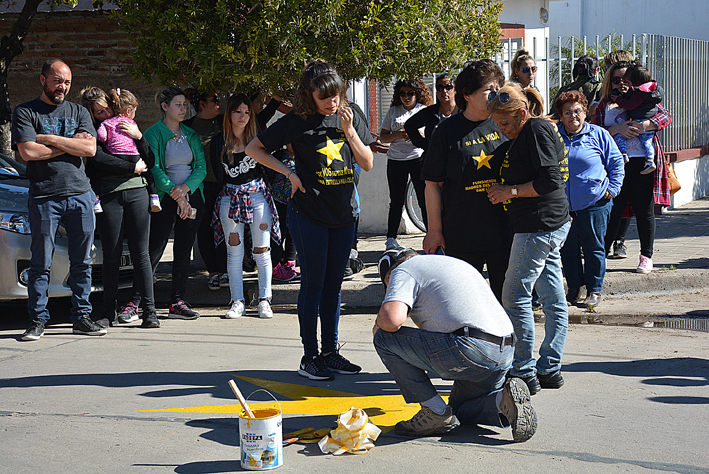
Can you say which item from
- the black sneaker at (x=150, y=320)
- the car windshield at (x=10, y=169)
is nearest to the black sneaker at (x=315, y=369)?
the black sneaker at (x=150, y=320)

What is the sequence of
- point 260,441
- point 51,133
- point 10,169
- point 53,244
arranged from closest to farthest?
1. point 260,441
2. point 51,133
3. point 53,244
4. point 10,169

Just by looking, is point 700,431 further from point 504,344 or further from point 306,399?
point 306,399

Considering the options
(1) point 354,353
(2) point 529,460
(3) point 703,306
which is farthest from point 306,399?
(3) point 703,306

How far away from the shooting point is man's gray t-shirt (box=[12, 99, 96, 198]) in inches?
247

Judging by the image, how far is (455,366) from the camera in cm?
395

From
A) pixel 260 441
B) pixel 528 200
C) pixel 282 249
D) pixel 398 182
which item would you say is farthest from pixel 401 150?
pixel 260 441

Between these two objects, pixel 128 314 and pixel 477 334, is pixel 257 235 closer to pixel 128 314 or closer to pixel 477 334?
pixel 128 314

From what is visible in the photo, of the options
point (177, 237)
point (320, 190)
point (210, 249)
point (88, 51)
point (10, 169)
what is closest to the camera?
point (320, 190)

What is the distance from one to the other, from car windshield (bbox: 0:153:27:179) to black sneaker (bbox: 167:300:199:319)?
199cm

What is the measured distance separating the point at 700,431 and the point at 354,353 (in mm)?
2536

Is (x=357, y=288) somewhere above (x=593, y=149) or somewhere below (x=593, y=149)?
below

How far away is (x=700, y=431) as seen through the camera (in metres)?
4.00

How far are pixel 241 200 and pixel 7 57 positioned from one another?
13.1 feet

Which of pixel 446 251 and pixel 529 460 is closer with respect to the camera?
pixel 529 460
